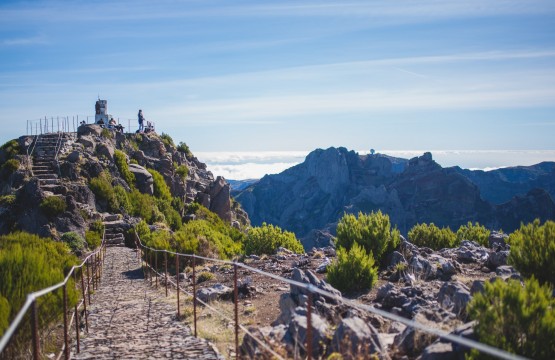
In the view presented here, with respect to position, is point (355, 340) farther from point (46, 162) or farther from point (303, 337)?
point (46, 162)

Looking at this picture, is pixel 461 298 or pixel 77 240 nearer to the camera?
pixel 461 298

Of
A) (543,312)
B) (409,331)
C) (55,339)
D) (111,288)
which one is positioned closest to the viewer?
(543,312)

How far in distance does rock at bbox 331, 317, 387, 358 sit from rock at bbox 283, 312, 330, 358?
1.10 feet

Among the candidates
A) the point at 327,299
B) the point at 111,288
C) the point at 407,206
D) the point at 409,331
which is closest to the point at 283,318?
the point at 327,299

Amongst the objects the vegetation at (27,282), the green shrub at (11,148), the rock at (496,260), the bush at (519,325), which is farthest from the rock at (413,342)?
the green shrub at (11,148)

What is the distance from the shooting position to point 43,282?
9.19 m

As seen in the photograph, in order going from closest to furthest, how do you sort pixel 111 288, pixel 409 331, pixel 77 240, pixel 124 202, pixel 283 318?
pixel 409 331
pixel 283 318
pixel 111 288
pixel 77 240
pixel 124 202

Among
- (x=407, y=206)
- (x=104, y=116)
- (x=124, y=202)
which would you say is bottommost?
(x=407, y=206)

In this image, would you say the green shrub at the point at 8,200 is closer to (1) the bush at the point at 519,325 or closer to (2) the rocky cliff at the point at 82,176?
(2) the rocky cliff at the point at 82,176

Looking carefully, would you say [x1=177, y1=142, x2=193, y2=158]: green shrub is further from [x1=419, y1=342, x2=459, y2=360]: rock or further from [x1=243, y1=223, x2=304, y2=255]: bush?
[x1=419, y1=342, x2=459, y2=360]: rock

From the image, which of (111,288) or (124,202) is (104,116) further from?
(111,288)

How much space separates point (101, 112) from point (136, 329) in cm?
5945

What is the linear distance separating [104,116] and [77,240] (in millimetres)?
39770

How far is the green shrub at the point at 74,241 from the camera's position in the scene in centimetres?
2694
